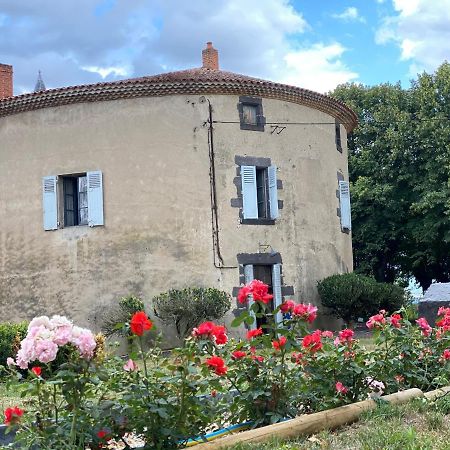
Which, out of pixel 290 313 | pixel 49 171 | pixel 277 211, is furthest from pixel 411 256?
pixel 290 313

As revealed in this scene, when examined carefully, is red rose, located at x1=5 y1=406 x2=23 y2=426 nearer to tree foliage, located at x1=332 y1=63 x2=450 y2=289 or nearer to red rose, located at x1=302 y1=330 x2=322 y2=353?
red rose, located at x1=302 y1=330 x2=322 y2=353

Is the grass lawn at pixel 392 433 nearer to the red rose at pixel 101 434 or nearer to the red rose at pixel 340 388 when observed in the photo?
the red rose at pixel 340 388

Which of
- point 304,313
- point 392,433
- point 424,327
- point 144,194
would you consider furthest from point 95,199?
point 392,433

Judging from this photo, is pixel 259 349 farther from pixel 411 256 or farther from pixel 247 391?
pixel 411 256

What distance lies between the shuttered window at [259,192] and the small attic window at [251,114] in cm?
105

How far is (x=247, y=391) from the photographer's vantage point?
18.2ft

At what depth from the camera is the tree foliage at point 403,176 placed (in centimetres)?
2633

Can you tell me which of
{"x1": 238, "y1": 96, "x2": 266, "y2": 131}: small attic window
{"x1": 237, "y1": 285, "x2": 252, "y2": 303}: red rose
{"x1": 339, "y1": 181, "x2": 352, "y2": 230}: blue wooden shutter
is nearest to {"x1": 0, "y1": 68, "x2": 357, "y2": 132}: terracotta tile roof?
{"x1": 238, "y1": 96, "x2": 266, "y2": 131}: small attic window

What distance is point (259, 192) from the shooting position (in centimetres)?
1928

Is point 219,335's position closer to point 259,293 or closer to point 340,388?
point 259,293

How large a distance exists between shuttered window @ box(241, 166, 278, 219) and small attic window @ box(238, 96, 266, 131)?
A: 1051 mm

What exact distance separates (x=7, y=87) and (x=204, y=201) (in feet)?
23.9

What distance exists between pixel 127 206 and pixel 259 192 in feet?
11.4

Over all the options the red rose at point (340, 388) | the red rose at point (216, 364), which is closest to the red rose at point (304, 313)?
the red rose at point (340, 388)
